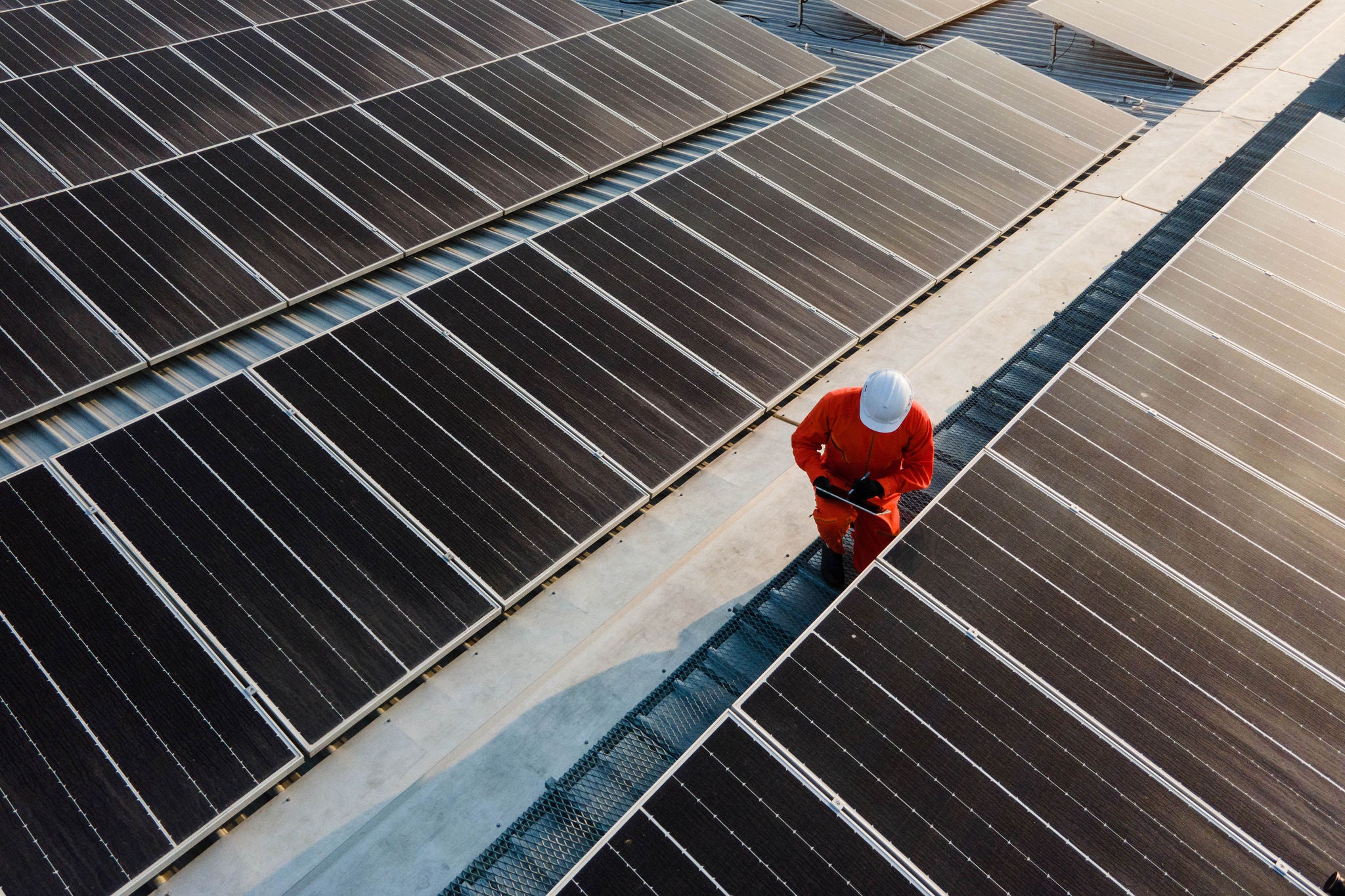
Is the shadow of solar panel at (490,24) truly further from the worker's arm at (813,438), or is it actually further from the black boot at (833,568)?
the black boot at (833,568)

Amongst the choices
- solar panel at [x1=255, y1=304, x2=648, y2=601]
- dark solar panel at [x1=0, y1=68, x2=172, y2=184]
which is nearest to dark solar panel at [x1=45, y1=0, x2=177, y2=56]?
dark solar panel at [x1=0, y1=68, x2=172, y2=184]

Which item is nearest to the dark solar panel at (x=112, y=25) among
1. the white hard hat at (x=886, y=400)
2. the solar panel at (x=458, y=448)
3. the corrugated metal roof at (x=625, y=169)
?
the corrugated metal roof at (x=625, y=169)

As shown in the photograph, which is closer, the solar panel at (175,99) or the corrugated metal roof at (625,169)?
the corrugated metal roof at (625,169)

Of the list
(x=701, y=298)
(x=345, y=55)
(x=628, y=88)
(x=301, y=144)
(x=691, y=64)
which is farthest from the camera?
(x=345, y=55)

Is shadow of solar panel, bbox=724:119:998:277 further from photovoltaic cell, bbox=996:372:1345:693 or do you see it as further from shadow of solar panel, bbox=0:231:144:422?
shadow of solar panel, bbox=0:231:144:422

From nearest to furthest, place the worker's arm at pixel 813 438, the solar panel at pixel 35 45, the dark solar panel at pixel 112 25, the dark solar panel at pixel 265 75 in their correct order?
the worker's arm at pixel 813 438 → the dark solar panel at pixel 265 75 → the solar panel at pixel 35 45 → the dark solar panel at pixel 112 25

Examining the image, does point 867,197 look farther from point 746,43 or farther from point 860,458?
point 746,43

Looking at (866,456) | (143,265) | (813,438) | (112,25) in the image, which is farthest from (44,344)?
(112,25)
